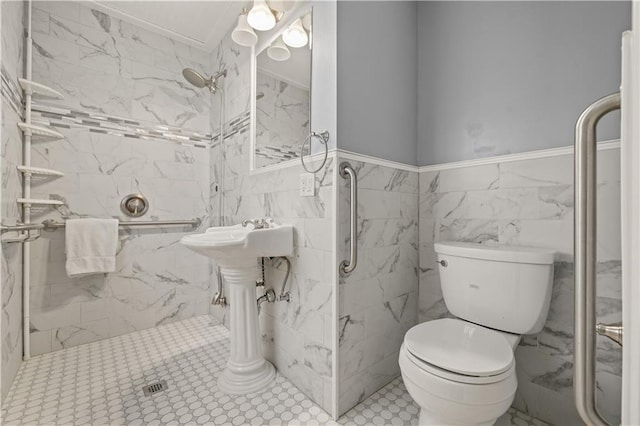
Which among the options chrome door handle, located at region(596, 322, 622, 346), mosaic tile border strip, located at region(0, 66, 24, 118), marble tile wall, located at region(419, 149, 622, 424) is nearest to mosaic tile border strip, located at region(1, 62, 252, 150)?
mosaic tile border strip, located at region(0, 66, 24, 118)

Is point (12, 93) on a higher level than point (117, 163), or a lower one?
higher

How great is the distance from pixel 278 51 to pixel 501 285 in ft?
5.63

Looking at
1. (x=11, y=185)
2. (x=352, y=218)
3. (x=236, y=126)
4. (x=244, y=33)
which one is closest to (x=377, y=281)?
(x=352, y=218)

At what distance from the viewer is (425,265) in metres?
1.65

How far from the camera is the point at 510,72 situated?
53.7 inches

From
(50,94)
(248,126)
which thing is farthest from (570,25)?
(50,94)

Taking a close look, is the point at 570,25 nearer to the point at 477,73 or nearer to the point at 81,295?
the point at 477,73

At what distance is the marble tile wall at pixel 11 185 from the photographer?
1352 millimetres

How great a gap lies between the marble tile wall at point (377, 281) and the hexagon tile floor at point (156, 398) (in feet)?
0.53

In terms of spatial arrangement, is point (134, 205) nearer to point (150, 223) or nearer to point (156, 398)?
point (150, 223)

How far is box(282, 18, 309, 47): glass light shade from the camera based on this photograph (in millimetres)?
1502

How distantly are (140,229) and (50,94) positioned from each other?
0.99m

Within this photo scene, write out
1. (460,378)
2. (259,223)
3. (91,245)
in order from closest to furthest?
(460,378) → (259,223) → (91,245)

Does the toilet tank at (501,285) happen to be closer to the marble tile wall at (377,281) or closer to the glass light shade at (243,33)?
the marble tile wall at (377,281)
